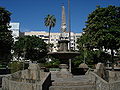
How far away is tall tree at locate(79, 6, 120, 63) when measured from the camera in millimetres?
28291

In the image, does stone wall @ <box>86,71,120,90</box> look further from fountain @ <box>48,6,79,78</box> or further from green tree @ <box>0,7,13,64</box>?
green tree @ <box>0,7,13,64</box>

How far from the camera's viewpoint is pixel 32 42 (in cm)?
6266

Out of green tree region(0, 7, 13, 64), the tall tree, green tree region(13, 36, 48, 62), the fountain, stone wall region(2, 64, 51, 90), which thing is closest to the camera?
stone wall region(2, 64, 51, 90)

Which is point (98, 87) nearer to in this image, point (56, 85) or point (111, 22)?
point (56, 85)

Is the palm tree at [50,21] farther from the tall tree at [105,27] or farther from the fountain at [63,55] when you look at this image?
the fountain at [63,55]

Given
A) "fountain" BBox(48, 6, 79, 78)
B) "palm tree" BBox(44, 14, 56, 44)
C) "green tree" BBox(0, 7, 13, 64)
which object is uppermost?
"palm tree" BBox(44, 14, 56, 44)

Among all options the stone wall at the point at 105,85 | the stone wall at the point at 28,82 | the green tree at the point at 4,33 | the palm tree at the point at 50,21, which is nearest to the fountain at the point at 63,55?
the stone wall at the point at 28,82

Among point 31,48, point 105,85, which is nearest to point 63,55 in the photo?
point 105,85

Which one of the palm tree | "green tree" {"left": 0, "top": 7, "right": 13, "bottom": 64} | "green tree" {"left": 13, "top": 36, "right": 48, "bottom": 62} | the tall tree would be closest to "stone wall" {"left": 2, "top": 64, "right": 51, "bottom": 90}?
the tall tree

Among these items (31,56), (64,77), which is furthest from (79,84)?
(31,56)

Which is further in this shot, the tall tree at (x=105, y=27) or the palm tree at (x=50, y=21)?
the palm tree at (x=50, y=21)

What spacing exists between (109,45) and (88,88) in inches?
731

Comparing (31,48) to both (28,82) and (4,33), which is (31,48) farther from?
(28,82)

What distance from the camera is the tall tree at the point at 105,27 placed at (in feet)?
92.8
